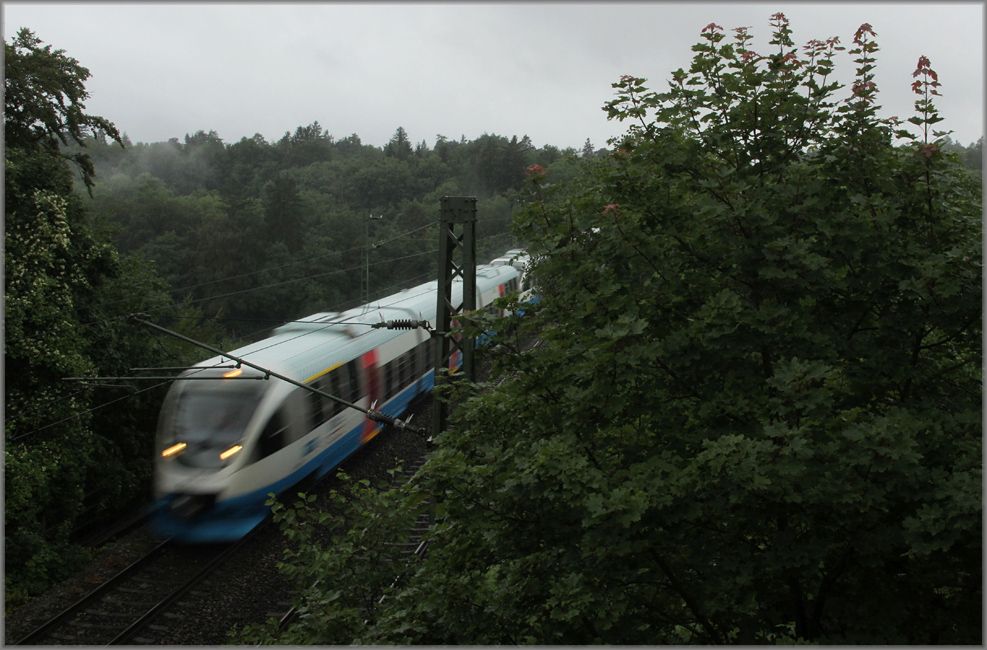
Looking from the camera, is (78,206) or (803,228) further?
(78,206)

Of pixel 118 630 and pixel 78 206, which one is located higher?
pixel 78 206

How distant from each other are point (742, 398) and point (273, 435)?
31.3 ft

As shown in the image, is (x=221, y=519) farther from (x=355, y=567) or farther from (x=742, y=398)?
(x=742, y=398)

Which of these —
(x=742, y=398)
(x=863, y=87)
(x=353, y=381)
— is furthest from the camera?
(x=353, y=381)

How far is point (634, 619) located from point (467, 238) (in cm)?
569

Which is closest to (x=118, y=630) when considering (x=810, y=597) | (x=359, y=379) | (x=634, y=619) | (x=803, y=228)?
(x=359, y=379)

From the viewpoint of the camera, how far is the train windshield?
1271cm

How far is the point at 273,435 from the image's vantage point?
43.0ft

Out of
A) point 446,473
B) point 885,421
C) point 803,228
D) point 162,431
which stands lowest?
point 162,431

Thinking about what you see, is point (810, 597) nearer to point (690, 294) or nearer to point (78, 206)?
point (690, 294)

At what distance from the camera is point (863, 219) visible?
5355 mm

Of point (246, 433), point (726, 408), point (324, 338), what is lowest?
point (246, 433)

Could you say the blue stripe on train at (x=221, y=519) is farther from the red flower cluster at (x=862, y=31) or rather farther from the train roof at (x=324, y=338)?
the red flower cluster at (x=862, y=31)

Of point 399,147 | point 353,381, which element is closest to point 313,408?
point 353,381
